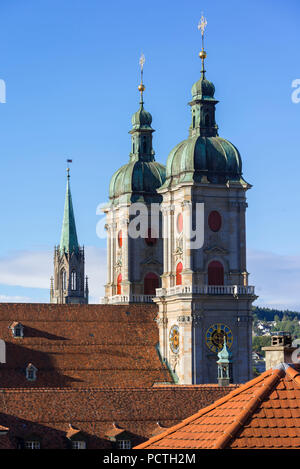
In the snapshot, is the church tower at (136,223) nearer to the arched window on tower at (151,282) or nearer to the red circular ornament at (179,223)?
the arched window on tower at (151,282)

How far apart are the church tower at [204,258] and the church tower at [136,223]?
6.77 m

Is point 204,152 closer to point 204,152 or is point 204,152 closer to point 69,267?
point 204,152

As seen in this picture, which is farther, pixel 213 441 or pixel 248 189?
pixel 248 189

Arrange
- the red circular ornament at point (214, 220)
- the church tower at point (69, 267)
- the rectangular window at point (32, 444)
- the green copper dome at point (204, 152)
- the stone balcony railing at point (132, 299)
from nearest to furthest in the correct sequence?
the rectangular window at point (32, 444) → the red circular ornament at point (214, 220) → the green copper dome at point (204, 152) → the stone balcony railing at point (132, 299) → the church tower at point (69, 267)

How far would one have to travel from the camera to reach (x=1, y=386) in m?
99.0

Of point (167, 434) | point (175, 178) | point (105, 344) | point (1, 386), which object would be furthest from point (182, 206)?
point (167, 434)

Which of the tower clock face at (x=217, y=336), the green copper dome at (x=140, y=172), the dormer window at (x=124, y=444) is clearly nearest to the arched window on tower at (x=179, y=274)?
the tower clock face at (x=217, y=336)

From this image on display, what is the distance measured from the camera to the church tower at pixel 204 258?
4146 inches

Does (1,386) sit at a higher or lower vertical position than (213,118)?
lower

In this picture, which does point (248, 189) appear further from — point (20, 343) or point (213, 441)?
point (213, 441)

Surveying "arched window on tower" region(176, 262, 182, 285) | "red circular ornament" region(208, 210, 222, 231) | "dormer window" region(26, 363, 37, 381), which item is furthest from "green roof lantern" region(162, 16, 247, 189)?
"dormer window" region(26, 363, 37, 381)

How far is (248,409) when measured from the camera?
130 ft
